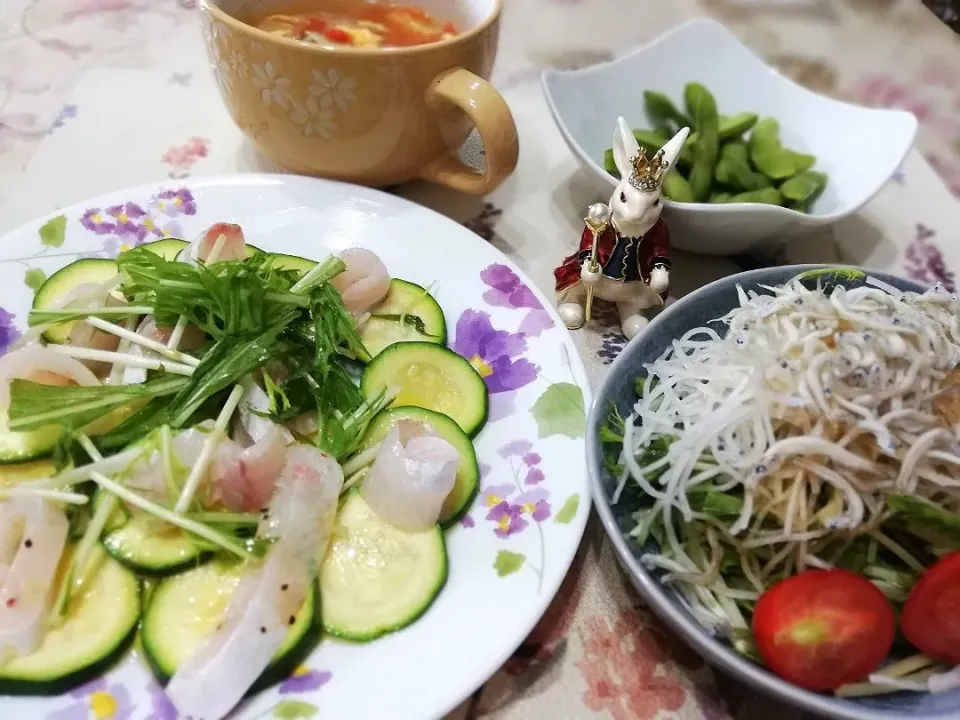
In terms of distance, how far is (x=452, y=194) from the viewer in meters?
1.50

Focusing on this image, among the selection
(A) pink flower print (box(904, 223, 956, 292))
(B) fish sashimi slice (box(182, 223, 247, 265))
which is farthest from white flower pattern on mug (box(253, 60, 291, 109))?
(A) pink flower print (box(904, 223, 956, 292))

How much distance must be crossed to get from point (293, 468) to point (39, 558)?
28 centimetres

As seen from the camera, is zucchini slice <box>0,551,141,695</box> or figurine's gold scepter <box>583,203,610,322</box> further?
figurine's gold scepter <box>583,203,610,322</box>

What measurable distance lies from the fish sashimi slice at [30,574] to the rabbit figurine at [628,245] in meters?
0.80

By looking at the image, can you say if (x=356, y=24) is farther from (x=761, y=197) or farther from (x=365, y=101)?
(x=761, y=197)

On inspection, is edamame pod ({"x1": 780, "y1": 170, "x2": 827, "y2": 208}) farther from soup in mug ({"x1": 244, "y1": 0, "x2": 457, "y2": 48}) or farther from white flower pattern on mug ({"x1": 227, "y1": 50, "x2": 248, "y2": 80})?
white flower pattern on mug ({"x1": 227, "y1": 50, "x2": 248, "y2": 80})

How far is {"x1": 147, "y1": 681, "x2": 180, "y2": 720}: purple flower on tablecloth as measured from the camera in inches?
29.5

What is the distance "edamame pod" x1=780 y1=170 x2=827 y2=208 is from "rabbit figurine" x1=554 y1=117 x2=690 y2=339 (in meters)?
0.29

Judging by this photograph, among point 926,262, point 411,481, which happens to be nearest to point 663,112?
point 926,262

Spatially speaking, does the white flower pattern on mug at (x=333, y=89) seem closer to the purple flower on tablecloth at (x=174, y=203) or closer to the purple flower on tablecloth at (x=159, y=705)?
the purple flower on tablecloth at (x=174, y=203)

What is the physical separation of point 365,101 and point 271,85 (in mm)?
154

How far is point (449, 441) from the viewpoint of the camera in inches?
38.2

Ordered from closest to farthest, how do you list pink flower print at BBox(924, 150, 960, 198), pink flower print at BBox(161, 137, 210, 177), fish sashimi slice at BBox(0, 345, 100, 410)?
fish sashimi slice at BBox(0, 345, 100, 410), pink flower print at BBox(161, 137, 210, 177), pink flower print at BBox(924, 150, 960, 198)

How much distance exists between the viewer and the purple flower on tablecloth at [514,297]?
3.71 feet
